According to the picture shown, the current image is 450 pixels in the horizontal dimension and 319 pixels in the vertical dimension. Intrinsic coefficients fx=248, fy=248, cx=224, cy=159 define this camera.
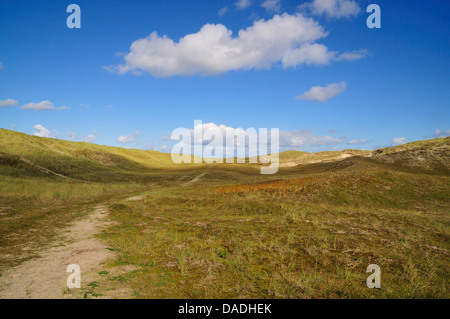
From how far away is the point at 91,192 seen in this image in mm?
29000

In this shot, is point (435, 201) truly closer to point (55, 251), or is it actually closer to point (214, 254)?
point (214, 254)

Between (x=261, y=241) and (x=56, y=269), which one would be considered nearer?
(x=56, y=269)

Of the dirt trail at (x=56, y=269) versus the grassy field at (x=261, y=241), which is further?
the grassy field at (x=261, y=241)

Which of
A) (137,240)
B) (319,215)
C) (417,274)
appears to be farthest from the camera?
(319,215)

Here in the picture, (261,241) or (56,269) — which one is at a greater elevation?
(56,269)

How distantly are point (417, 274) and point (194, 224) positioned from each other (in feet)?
34.0

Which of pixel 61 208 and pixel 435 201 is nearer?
pixel 61 208

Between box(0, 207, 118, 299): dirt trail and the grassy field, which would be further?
the grassy field

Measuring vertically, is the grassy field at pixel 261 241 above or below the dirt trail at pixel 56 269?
below

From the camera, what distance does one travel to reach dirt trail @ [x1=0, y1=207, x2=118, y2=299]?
20.0 ft

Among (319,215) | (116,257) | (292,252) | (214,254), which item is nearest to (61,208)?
(116,257)

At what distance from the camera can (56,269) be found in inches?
295

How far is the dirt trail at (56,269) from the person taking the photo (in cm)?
610
